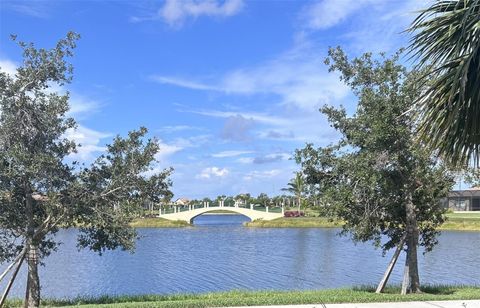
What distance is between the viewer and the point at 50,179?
1408cm

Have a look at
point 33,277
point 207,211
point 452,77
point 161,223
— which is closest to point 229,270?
point 33,277

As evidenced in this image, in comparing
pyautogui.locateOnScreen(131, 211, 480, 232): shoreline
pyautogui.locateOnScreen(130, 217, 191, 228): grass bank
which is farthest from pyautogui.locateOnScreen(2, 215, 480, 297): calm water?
pyautogui.locateOnScreen(130, 217, 191, 228): grass bank

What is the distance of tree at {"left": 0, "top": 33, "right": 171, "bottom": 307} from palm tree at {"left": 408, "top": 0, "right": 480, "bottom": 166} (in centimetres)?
859

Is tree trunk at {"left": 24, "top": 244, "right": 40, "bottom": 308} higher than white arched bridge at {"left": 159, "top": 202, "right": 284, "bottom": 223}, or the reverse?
white arched bridge at {"left": 159, "top": 202, "right": 284, "bottom": 223}

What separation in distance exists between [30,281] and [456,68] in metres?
12.0

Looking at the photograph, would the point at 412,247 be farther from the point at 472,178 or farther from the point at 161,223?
the point at 161,223

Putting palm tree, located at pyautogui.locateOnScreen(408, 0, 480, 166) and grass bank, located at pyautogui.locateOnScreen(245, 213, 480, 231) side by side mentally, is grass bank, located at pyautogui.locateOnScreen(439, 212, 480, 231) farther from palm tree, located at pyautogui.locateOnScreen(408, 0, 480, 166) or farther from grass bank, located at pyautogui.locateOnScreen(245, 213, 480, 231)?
palm tree, located at pyautogui.locateOnScreen(408, 0, 480, 166)

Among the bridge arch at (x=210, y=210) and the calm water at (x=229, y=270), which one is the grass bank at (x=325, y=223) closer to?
the bridge arch at (x=210, y=210)

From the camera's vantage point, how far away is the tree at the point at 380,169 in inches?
579

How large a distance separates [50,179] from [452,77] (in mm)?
10304

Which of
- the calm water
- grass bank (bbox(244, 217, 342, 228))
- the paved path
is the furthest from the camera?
grass bank (bbox(244, 217, 342, 228))

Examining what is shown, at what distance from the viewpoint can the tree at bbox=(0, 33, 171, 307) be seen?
1384 cm

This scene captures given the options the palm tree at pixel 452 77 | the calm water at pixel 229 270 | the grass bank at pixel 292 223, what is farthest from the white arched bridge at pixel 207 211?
the palm tree at pixel 452 77

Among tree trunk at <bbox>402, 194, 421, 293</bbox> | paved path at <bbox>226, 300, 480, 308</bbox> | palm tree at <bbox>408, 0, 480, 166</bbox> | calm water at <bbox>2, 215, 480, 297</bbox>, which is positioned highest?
palm tree at <bbox>408, 0, 480, 166</bbox>
